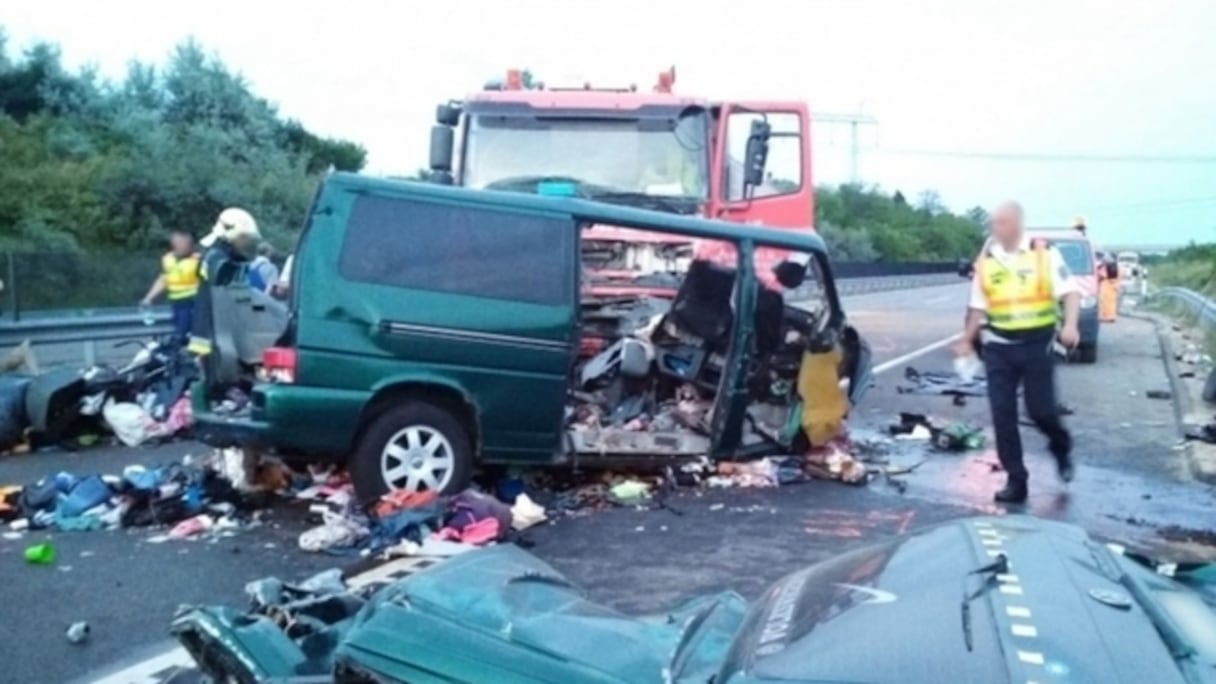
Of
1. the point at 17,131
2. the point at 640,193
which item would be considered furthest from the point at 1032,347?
the point at 17,131

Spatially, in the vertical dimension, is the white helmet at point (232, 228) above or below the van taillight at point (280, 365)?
above

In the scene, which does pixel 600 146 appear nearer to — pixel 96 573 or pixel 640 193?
pixel 640 193

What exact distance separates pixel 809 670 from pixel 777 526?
5884mm

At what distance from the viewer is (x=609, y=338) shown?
10.4 m

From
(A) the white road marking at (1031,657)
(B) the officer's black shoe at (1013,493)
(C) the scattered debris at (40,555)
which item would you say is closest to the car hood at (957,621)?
(A) the white road marking at (1031,657)

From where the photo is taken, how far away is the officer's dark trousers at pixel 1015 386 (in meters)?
9.30

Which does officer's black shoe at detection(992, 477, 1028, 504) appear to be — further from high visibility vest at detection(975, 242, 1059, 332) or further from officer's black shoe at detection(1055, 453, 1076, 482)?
high visibility vest at detection(975, 242, 1059, 332)

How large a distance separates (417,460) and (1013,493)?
3.72 meters

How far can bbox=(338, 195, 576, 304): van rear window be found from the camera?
8406 mm

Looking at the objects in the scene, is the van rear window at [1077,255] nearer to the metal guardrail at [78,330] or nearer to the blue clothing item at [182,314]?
the metal guardrail at [78,330]

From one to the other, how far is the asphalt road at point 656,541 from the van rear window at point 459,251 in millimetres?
1423

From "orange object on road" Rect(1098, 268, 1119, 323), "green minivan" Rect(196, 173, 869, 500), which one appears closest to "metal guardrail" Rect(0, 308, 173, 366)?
"green minivan" Rect(196, 173, 869, 500)

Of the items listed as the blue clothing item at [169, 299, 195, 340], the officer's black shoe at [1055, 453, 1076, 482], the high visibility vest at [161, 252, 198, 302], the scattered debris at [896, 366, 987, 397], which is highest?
the high visibility vest at [161, 252, 198, 302]

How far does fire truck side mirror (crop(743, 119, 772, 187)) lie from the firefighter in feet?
13.7
